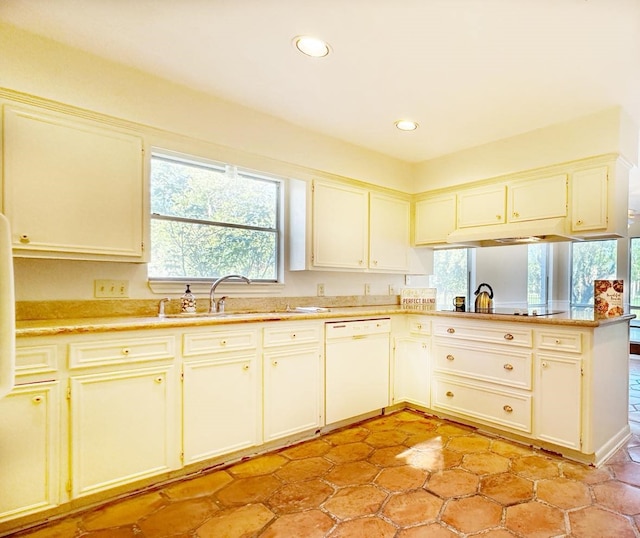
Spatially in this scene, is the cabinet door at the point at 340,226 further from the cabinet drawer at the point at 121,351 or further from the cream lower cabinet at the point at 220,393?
the cabinet drawer at the point at 121,351

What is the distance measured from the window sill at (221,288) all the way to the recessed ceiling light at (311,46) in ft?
5.47

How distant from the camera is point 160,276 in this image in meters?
2.68

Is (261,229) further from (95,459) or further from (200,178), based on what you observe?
(95,459)

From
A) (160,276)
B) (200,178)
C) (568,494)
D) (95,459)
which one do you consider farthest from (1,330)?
(568,494)

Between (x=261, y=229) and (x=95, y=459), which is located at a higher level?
(x=261, y=229)

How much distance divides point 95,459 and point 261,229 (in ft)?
6.41

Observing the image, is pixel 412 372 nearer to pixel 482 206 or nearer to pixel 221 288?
pixel 482 206

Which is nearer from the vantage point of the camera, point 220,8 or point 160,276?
point 220,8

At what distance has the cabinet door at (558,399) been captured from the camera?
2.44m

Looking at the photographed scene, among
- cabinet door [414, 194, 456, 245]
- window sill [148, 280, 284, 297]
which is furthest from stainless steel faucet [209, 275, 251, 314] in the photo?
cabinet door [414, 194, 456, 245]

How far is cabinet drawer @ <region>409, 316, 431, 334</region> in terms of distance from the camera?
10.8ft

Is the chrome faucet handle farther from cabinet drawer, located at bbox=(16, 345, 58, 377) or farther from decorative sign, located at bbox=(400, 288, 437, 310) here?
decorative sign, located at bbox=(400, 288, 437, 310)

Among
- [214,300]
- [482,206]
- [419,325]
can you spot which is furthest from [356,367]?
[482,206]

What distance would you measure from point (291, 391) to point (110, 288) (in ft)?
4.41
